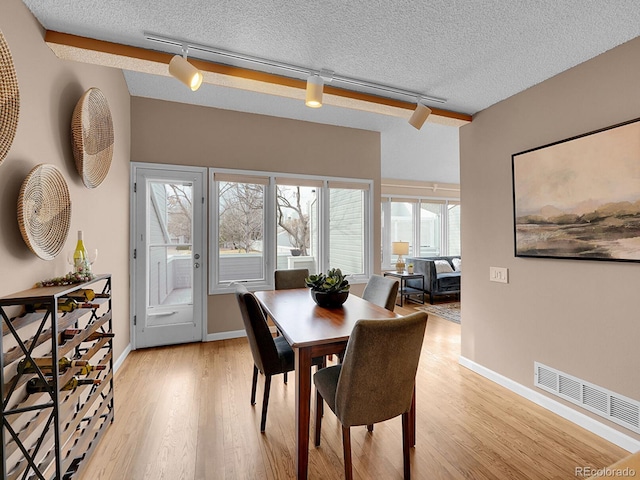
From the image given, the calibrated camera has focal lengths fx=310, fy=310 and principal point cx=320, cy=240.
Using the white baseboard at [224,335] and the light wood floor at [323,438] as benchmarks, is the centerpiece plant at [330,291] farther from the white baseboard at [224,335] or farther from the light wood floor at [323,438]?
the white baseboard at [224,335]

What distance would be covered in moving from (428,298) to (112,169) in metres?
5.43

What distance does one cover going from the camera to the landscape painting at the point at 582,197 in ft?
5.93

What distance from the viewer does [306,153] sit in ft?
13.3

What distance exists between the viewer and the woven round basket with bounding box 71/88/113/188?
1.97 m

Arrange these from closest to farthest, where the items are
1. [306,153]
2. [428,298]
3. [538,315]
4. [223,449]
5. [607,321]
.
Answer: [223,449], [607,321], [538,315], [306,153], [428,298]

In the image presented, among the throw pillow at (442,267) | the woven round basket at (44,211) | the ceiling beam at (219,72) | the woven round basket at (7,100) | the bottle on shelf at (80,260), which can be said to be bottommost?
the throw pillow at (442,267)

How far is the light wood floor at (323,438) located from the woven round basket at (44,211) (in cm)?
123

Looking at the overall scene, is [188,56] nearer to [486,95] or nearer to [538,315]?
[486,95]

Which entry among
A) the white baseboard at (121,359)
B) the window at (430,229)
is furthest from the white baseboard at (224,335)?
the window at (430,229)

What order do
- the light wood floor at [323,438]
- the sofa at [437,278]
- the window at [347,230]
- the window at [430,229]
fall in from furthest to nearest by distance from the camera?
the window at [430,229] < the sofa at [437,278] < the window at [347,230] < the light wood floor at [323,438]

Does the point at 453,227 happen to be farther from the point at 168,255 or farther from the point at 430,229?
the point at 168,255

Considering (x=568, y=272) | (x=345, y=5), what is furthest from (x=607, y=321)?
(x=345, y=5)

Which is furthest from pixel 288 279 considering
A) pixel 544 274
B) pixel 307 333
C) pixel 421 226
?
pixel 421 226

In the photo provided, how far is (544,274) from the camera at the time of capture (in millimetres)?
2330
